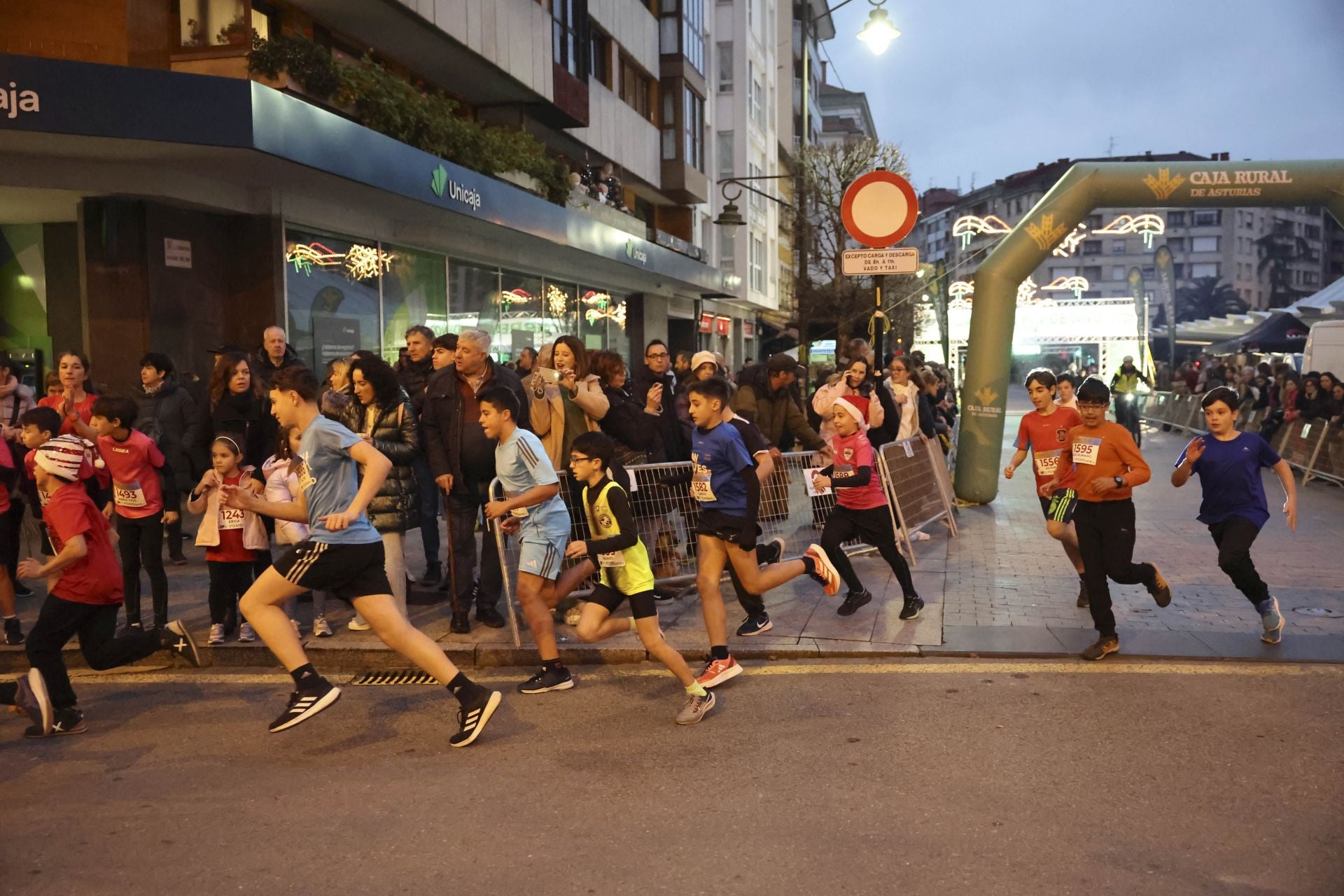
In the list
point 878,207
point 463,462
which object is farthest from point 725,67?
A: point 463,462

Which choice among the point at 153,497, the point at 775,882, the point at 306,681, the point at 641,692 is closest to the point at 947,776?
the point at 775,882

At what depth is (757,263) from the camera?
4356cm

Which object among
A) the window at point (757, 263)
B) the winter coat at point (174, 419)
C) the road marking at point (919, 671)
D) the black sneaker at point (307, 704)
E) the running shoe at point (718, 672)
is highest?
the window at point (757, 263)

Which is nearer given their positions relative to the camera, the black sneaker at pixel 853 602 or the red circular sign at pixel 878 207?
the black sneaker at pixel 853 602

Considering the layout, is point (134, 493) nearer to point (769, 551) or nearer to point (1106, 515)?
point (769, 551)

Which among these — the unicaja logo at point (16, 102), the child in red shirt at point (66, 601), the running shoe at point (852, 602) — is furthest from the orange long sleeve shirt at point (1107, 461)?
the unicaja logo at point (16, 102)

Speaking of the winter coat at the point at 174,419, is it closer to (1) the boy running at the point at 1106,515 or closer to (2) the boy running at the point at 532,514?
(2) the boy running at the point at 532,514

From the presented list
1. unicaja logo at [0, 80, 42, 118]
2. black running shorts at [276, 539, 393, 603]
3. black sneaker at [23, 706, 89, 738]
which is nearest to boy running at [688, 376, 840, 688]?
black running shorts at [276, 539, 393, 603]

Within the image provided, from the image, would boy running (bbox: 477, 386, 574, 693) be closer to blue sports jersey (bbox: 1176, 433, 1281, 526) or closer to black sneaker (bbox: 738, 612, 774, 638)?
black sneaker (bbox: 738, 612, 774, 638)

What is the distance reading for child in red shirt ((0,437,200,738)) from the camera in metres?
5.43

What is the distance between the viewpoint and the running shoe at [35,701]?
534 centimetres

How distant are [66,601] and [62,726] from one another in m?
0.59

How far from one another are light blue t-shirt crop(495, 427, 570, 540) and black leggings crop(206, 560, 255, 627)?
193 centimetres

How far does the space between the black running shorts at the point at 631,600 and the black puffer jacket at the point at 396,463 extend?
1801 millimetres
